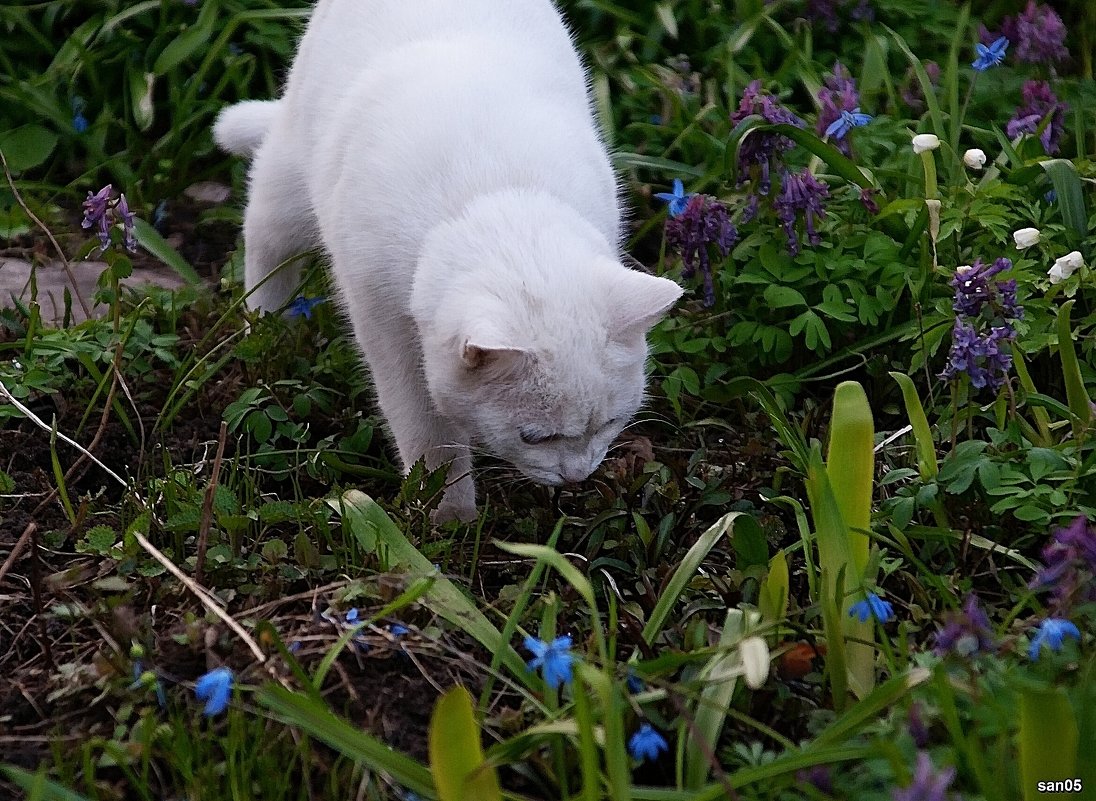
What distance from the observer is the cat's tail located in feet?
12.6

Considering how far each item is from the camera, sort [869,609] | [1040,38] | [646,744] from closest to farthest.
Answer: [646,744] → [869,609] → [1040,38]

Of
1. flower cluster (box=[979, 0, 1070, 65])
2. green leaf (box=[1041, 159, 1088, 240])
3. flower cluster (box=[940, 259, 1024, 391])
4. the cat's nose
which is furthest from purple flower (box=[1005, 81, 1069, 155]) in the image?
the cat's nose

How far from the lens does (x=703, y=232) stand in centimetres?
309

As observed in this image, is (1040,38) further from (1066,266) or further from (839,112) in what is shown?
(1066,266)

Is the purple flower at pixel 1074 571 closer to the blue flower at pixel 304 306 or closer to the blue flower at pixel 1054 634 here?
the blue flower at pixel 1054 634

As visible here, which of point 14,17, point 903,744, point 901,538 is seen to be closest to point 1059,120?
point 901,538

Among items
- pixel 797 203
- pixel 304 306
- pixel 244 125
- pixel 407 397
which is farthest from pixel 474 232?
pixel 244 125

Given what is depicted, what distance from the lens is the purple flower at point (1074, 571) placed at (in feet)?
5.72

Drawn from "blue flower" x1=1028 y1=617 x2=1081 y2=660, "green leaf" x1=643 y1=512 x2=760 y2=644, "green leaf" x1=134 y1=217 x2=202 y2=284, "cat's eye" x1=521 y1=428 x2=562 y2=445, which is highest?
"blue flower" x1=1028 y1=617 x2=1081 y2=660

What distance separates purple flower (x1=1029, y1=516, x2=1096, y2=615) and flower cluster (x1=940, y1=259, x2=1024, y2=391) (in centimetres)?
71

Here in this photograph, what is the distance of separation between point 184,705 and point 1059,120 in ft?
9.27

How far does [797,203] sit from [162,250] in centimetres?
197

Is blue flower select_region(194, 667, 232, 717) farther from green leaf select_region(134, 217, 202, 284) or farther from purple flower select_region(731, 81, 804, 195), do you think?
green leaf select_region(134, 217, 202, 284)

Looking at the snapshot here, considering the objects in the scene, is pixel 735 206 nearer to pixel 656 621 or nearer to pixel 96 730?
pixel 656 621
